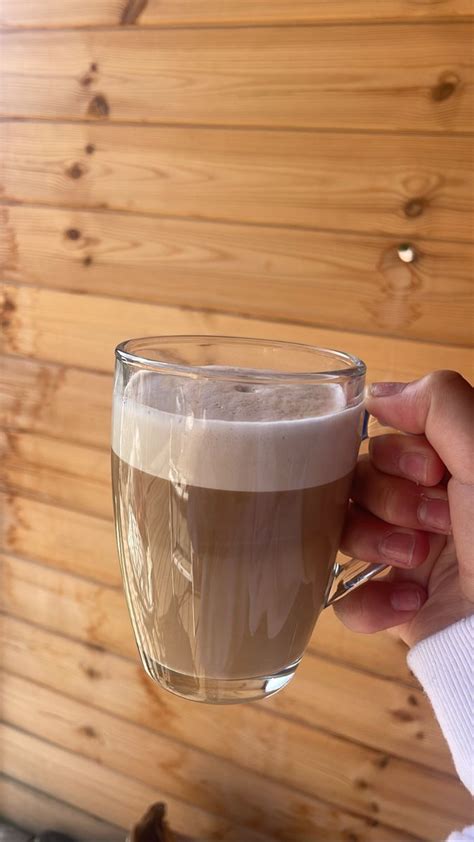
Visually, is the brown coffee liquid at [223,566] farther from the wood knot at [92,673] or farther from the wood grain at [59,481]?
the wood knot at [92,673]

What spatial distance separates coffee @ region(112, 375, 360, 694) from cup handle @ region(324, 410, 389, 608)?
66 mm

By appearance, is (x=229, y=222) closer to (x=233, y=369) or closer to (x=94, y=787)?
(x=233, y=369)

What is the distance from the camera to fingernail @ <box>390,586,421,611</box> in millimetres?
871

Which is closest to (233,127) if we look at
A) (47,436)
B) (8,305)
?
(8,305)

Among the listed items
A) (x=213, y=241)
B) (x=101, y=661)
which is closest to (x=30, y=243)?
(x=213, y=241)

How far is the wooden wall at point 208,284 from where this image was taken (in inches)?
49.6

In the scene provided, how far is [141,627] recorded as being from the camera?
2.26 ft

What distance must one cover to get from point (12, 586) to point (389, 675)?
99 centimetres

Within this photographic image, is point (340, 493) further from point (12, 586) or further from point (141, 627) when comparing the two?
point (12, 586)

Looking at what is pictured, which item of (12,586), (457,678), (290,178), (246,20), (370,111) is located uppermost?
(246,20)

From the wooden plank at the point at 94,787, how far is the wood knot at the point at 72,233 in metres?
1.27

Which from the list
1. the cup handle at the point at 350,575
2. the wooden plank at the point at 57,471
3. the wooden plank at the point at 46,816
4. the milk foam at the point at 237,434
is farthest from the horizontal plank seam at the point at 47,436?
the milk foam at the point at 237,434

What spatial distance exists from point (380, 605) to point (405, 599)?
0.04 metres

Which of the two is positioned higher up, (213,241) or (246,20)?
(246,20)
